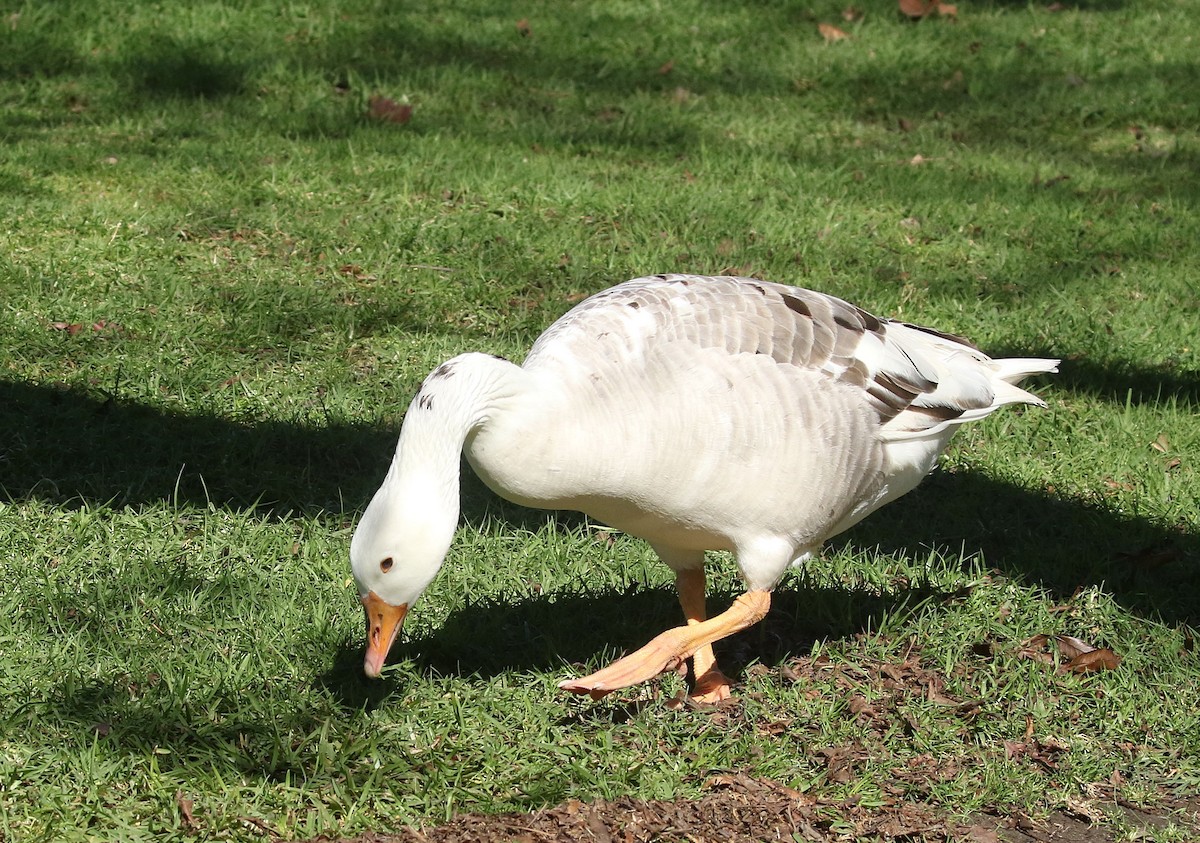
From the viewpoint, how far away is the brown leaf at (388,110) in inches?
321

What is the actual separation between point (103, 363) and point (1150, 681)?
4.22m

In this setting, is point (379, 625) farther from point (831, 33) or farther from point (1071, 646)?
point (831, 33)

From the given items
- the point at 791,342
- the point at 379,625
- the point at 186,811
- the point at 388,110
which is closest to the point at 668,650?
the point at 379,625

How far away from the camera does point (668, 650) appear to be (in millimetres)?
3322

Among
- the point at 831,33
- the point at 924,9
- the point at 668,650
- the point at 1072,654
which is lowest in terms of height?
the point at 1072,654

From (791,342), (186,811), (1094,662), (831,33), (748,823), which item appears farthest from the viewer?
(831,33)

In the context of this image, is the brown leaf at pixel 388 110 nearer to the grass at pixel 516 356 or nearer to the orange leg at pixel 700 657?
the grass at pixel 516 356

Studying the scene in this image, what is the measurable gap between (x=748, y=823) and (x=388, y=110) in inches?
243

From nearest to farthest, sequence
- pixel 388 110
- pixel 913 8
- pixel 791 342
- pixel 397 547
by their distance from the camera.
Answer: pixel 397 547, pixel 791 342, pixel 388 110, pixel 913 8

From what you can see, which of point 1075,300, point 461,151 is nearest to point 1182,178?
point 1075,300

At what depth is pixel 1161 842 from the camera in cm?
328

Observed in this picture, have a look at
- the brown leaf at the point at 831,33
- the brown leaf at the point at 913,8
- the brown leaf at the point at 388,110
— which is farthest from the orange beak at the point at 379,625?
the brown leaf at the point at 913,8

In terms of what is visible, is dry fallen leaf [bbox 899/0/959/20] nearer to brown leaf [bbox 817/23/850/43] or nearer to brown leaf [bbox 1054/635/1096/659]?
brown leaf [bbox 817/23/850/43]

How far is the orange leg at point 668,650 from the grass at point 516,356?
29 centimetres
